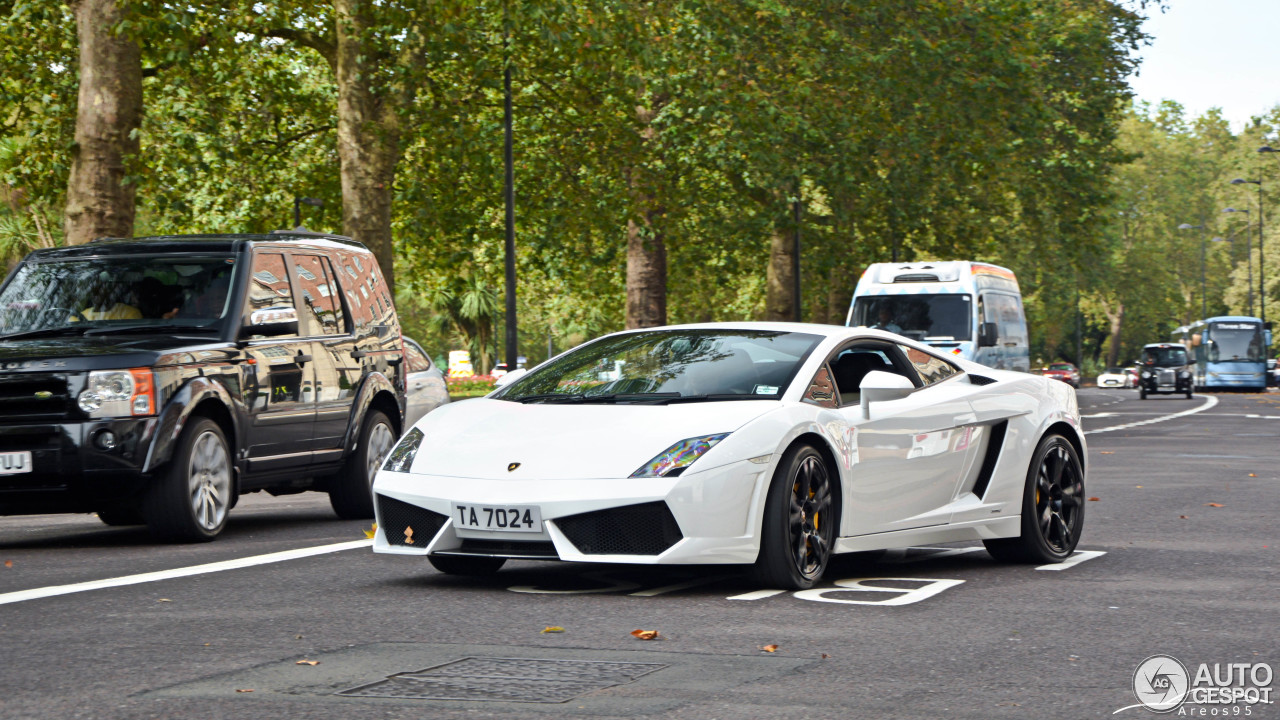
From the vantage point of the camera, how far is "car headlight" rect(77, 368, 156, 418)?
9641mm

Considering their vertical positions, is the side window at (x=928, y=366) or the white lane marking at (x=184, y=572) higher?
the side window at (x=928, y=366)

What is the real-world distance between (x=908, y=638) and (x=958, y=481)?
7.89 ft

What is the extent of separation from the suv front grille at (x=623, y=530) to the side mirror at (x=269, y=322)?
409cm

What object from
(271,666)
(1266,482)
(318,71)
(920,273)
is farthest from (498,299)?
(271,666)

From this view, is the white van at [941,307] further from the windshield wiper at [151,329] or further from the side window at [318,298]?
the windshield wiper at [151,329]

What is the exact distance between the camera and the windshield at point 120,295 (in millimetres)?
10734

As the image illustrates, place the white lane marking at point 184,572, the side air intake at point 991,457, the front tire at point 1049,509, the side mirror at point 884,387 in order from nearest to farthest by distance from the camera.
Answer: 1. the white lane marking at point 184,572
2. the side mirror at point 884,387
3. the side air intake at point 991,457
4. the front tire at point 1049,509

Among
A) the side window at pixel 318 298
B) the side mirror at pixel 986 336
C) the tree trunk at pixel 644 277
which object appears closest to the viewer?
the side window at pixel 318 298

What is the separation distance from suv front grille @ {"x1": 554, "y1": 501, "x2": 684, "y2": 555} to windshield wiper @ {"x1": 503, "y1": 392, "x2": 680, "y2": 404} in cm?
83

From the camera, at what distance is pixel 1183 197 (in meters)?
113

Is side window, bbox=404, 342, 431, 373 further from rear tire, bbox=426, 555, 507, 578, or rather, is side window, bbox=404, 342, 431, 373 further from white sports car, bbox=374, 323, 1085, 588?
rear tire, bbox=426, 555, 507, 578

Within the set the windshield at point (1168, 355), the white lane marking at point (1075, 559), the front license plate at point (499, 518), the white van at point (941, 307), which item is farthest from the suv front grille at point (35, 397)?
the windshield at point (1168, 355)

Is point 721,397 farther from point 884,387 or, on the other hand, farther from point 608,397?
point 884,387

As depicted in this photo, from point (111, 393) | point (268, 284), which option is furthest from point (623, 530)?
point (268, 284)
